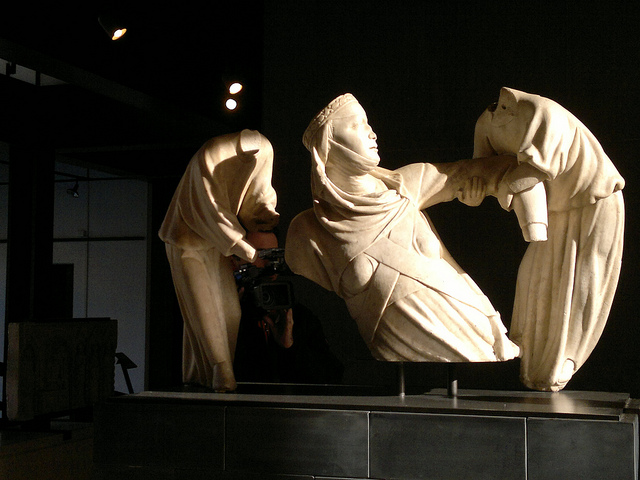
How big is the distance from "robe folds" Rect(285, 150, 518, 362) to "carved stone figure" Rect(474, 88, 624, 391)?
9.7 inches

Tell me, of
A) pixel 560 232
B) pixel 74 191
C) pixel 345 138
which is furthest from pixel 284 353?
pixel 74 191

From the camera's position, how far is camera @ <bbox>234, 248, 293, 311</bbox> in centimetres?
417

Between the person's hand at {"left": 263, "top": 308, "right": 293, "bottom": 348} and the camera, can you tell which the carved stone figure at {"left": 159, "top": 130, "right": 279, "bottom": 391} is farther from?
the person's hand at {"left": 263, "top": 308, "right": 293, "bottom": 348}

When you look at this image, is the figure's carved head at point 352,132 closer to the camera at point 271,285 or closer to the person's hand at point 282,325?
the camera at point 271,285

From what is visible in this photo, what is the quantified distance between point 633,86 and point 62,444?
414cm

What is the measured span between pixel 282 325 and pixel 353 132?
1328 millimetres

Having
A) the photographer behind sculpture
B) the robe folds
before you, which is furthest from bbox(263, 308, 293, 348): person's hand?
the robe folds

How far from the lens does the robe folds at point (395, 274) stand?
3660mm

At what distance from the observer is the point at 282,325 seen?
4.61 metres

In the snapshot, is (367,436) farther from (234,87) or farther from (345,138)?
(234,87)

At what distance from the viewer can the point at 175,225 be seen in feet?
13.4

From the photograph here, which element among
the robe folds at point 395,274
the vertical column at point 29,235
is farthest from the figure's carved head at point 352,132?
the vertical column at point 29,235

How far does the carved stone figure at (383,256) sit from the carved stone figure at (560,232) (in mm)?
218

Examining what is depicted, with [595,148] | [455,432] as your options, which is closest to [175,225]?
[455,432]
